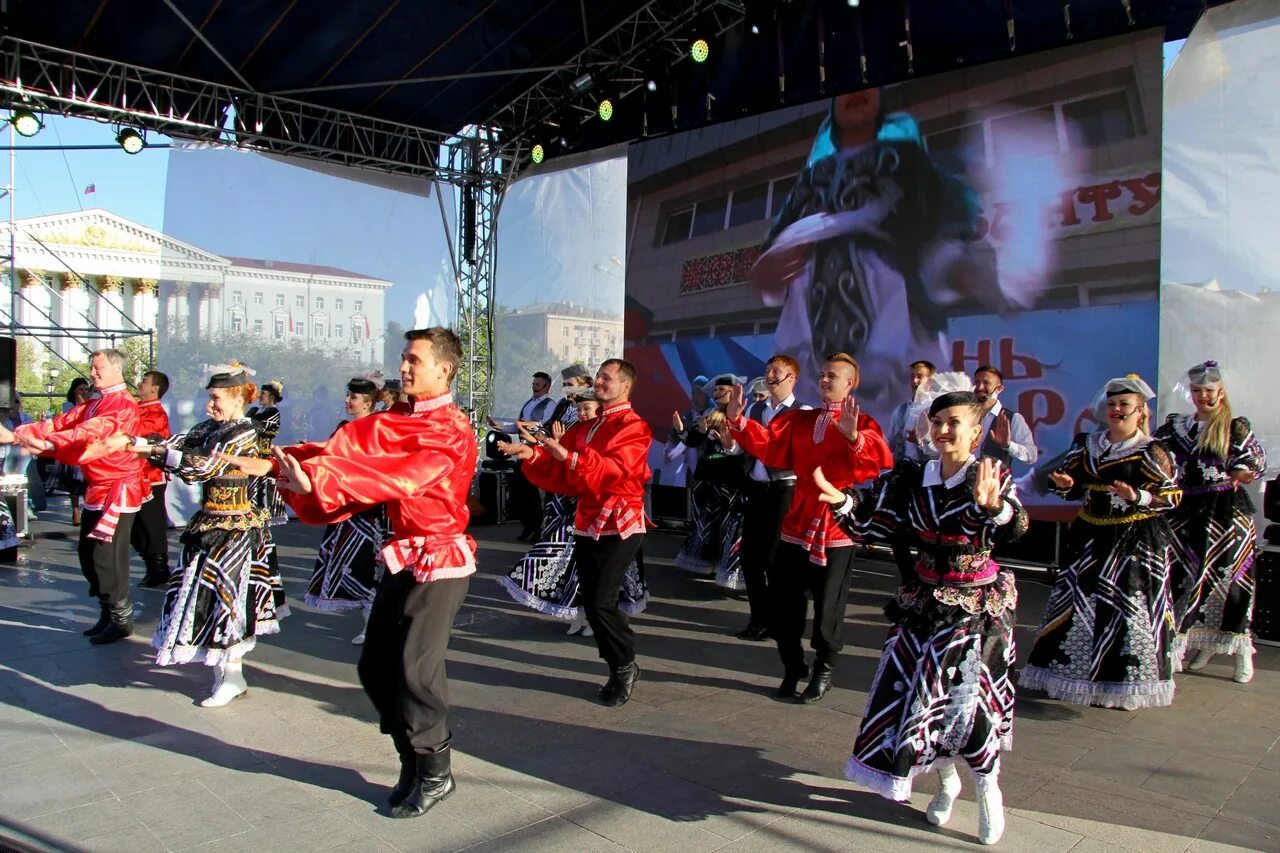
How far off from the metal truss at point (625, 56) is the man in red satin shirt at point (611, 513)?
5.66 meters

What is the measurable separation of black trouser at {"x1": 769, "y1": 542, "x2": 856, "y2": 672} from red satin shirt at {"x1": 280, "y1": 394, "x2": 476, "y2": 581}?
1785 millimetres

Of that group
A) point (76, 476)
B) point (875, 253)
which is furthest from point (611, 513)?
point (76, 476)

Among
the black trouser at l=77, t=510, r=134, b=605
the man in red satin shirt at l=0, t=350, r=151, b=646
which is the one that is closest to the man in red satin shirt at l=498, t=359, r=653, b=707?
the man in red satin shirt at l=0, t=350, r=151, b=646

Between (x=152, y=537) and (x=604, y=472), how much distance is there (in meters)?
4.65

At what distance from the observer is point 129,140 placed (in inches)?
369

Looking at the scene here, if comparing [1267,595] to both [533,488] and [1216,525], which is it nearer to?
[1216,525]

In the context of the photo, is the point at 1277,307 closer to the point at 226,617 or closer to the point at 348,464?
the point at 348,464

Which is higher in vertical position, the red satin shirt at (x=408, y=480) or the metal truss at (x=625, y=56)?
the metal truss at (x=625, y=56)

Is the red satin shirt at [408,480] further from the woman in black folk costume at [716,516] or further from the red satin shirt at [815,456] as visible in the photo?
the woman in black folk costume at [716,516]

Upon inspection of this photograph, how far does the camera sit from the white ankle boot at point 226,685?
14.1 feet

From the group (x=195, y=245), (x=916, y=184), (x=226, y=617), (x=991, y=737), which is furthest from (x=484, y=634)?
(x=195, y=245)

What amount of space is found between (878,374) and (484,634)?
15.3 ft

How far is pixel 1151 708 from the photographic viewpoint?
4.41 m

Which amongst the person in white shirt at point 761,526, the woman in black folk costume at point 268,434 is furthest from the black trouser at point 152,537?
the person in white shirt at point 761,526
